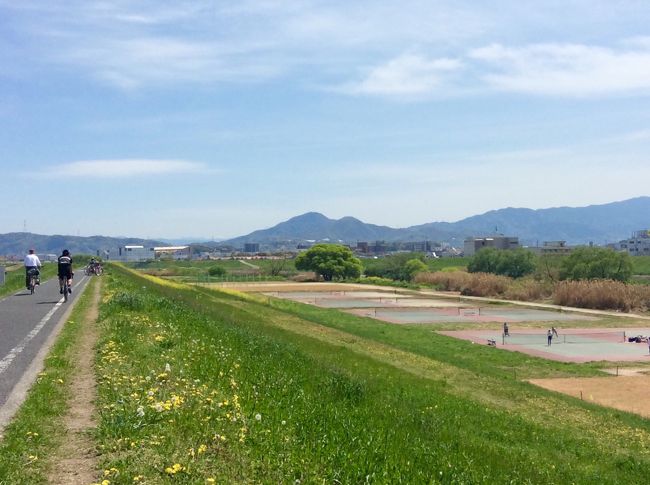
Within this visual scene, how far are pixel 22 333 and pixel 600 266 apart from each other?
99833 mm

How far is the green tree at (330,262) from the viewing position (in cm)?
13975

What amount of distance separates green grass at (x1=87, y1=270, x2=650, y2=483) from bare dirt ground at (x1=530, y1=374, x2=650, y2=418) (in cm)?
847

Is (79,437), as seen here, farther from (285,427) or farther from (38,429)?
(285,427)

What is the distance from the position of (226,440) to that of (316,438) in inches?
47.1

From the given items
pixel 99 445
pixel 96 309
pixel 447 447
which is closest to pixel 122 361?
pixel 99 445

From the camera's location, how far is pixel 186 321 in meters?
17.8

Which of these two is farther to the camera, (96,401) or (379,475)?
(96,401)

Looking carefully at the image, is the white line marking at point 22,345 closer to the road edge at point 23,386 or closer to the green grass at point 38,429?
the road edge at point 23,386

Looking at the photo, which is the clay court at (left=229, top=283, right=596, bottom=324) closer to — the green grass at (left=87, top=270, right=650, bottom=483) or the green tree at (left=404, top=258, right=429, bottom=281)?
the green tree at (left=404, top=258, right=429, bottom=281)

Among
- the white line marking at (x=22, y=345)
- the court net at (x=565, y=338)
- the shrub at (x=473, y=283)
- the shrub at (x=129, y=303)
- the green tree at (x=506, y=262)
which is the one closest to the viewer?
the white line marking at (x=22, y=345)

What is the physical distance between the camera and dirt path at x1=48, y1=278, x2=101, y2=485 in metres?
5.79

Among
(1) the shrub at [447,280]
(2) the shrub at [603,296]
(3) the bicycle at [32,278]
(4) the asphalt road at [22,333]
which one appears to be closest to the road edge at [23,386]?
(4) the asphalt road at [22,333]

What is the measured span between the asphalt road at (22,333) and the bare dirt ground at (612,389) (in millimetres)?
21034

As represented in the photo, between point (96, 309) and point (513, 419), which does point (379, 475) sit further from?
point (96, 309)
